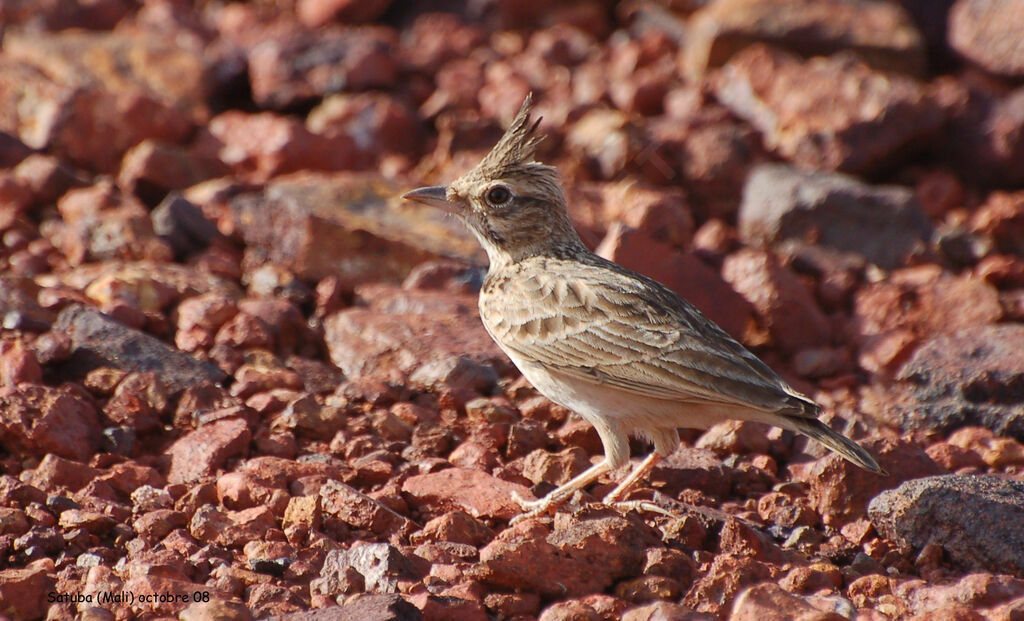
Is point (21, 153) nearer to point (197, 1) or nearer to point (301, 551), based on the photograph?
point (197, 1)

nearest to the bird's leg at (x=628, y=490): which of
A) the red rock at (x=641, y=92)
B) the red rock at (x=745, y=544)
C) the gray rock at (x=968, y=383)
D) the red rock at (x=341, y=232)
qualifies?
the red rock at (x=745, y=544)

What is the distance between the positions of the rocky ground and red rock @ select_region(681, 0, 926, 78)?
3 cm

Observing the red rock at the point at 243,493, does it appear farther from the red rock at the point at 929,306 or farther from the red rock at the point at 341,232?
the red rock at the point at 929,306

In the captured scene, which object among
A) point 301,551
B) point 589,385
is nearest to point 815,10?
point 589,385

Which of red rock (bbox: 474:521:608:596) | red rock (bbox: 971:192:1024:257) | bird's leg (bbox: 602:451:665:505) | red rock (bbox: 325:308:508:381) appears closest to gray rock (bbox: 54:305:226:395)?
red rock (bbox: 325:308:508:381)

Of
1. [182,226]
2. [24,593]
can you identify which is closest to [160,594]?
[24,593]

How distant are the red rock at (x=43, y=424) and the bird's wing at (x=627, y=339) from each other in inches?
81.8

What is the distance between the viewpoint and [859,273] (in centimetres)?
866

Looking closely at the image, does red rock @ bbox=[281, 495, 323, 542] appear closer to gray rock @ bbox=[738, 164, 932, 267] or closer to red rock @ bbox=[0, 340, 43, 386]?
red rock @ bbox=[0, 340, 43, 386]

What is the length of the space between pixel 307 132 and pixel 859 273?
4552 millimetres

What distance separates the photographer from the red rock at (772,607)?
4207 mm

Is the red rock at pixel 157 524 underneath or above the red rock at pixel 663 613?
above

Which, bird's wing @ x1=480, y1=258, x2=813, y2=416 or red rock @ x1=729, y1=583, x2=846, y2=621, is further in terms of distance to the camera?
bird's wing @ x1=480, y1=258, x2=813, y2=416

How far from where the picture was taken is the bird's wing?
545cm
